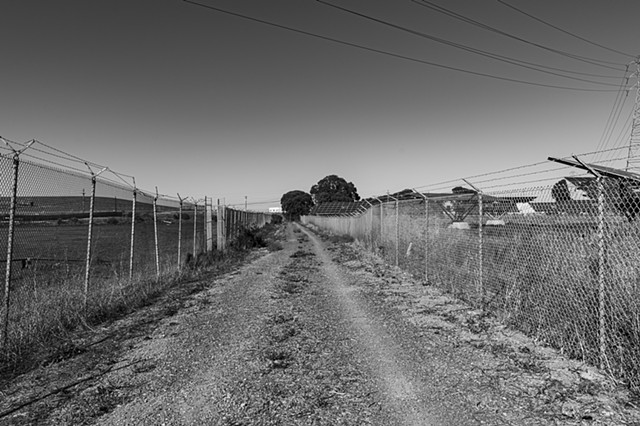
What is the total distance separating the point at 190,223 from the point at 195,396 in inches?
1747

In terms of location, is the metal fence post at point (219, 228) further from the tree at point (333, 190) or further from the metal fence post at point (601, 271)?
the tree at point (333, 190)

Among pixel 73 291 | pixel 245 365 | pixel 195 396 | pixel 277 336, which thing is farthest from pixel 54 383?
pixel 73 291

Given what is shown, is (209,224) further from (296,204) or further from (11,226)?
(296,204)

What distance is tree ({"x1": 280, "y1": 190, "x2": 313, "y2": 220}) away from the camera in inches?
4727

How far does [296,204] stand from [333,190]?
47.5ft

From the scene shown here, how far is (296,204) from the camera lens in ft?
400

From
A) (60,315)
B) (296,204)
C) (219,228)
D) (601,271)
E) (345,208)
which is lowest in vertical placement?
(60,315)

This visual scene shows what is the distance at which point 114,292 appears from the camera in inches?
293

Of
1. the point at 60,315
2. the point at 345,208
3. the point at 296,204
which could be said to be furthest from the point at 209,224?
the point at 296,204

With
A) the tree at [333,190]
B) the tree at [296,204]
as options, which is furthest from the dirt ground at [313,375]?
the tree at [296,204]

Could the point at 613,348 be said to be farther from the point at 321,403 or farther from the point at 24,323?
the point at 24,323

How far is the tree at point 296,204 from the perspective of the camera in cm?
12006

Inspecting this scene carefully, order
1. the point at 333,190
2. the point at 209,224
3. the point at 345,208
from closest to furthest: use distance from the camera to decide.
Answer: the point at 209,224 → the point at 345,208 → the point at 333,190

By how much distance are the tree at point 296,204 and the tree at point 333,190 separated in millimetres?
3959
